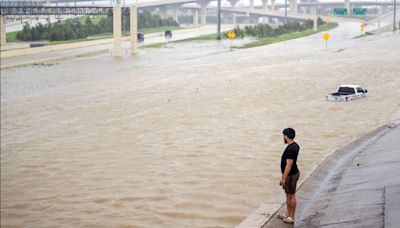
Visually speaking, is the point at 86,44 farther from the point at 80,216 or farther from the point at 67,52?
the point at 80,216

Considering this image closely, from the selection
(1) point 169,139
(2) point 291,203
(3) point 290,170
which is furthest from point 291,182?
(1) point 169,139

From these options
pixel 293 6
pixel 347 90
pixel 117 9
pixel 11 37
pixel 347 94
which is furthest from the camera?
pixel 293 6

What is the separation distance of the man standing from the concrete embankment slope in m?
0.26

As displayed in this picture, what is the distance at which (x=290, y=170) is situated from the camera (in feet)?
28.4

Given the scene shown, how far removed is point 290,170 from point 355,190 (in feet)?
8.28

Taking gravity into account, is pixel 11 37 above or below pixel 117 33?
below

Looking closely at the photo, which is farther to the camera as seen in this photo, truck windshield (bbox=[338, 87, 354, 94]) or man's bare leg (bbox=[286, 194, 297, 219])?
truck windshield (bbox=[338, 87, 354, 94])

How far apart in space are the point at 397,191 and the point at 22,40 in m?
76.5

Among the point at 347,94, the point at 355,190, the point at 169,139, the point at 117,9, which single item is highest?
the point at 117,9

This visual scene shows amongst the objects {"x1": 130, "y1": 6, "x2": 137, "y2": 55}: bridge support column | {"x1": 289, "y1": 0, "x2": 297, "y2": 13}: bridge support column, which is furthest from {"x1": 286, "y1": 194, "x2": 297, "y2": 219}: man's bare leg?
{"x1": 289, "y1": 0, "x2": 297, "y2": 13}: bridge support column

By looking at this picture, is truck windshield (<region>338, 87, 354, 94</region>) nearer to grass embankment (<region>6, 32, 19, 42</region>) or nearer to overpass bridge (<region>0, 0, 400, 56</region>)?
overpass bridge (<region>0, 0, 400, 56</region>)

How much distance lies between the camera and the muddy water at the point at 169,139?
39.2ft

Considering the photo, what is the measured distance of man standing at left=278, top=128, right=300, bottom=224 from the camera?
8.52m

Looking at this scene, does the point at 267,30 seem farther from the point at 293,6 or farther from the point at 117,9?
the point at 293,6
